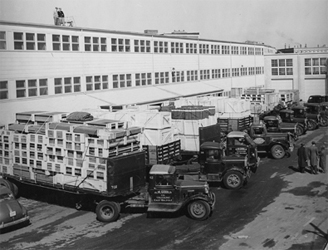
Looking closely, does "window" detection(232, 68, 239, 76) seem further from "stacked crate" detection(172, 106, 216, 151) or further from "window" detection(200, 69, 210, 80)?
"stacked crate" detection(172, 106, 216, 151)

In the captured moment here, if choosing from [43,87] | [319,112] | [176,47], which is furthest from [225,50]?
[43,87]

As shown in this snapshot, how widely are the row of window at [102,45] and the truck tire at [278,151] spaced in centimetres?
1335

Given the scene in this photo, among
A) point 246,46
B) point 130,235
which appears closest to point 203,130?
point 130,235

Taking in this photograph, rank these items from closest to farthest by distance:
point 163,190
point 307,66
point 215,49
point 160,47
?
point 163,190 < point 160,47 < point 215,49 < point 307,66

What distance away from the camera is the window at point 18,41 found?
2209 centimetres

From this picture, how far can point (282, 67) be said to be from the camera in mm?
56250

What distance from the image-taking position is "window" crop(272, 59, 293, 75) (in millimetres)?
55125

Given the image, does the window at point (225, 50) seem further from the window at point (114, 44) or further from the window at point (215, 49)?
the window at point (114, 44)

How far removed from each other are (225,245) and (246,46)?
44707mm

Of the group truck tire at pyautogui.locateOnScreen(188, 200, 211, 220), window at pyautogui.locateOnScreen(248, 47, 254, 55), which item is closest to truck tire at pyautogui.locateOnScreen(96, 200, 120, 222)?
truck tire at pyautogui.locateOnScreen(188, 200, 211, 220)

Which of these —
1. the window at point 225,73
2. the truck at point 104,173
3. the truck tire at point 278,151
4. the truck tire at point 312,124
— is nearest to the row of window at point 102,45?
the window at point 225,73

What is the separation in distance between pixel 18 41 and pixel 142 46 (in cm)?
1230

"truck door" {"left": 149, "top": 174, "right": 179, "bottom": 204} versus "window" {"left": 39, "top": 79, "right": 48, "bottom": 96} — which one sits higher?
"window" {"left": 39, "top": 79, "right": 48, "bottom": 96}

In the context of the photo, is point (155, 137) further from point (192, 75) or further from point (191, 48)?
point (191, 48)
